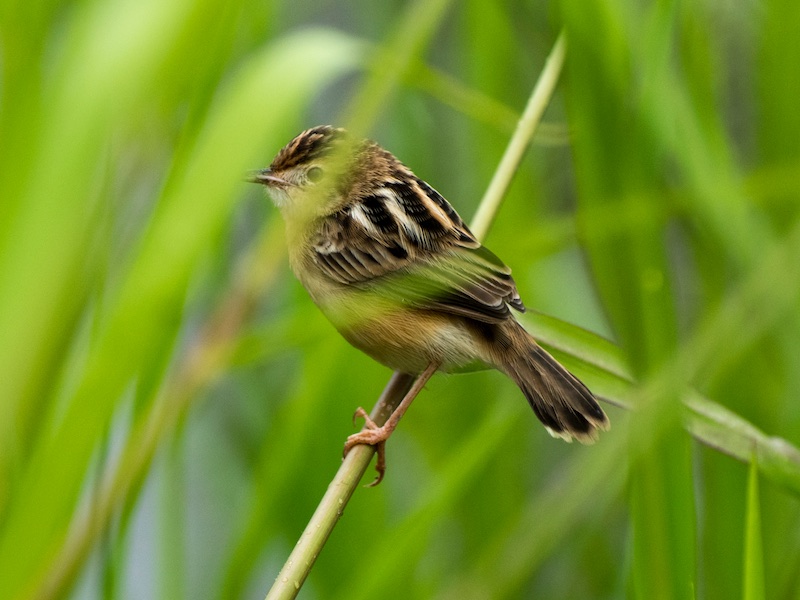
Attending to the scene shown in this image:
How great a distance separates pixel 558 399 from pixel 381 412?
→ 478 mm

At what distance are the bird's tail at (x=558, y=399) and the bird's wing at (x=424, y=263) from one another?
143 mm

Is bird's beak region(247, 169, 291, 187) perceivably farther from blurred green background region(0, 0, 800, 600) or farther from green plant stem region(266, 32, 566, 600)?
green plant stem region(266, 32, 566, 600)

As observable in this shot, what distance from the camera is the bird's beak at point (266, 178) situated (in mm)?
2387

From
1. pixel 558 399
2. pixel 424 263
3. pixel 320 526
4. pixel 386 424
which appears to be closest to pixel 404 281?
pixel 424 263

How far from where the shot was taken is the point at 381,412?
2389 millimetres

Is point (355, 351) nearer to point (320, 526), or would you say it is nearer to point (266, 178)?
point (266, 178)

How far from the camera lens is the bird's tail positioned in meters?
2.12

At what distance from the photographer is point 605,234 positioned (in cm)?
191

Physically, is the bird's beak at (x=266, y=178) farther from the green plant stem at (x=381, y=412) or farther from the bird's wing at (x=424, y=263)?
the green plant stem at (x=381, y=412)

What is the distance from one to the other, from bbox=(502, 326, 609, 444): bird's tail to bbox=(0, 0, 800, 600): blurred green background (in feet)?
0.22

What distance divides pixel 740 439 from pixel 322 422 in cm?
100

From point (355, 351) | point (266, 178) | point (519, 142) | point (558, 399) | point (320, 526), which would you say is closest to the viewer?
point (320, 526)

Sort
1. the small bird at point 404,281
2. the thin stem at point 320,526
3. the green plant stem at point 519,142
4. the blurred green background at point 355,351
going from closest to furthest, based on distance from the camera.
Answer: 1. the blurred green background at point 355,351
2. the thin stem at point 320,526
3. the green plant stem at point 519,142
4. the small bird at point 404,281

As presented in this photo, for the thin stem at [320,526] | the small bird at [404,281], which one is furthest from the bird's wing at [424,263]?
the thin stem at [320,526]
